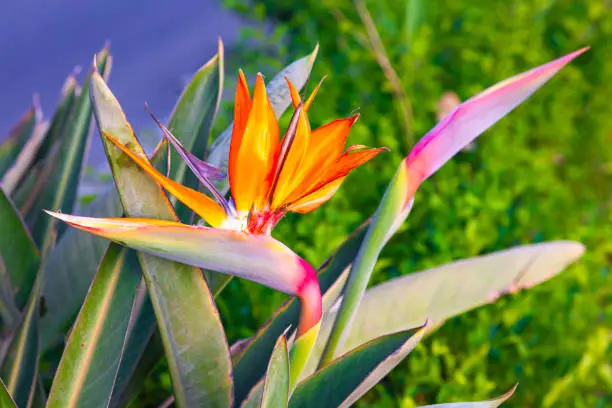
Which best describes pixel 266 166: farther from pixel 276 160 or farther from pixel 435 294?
pixel 435 294

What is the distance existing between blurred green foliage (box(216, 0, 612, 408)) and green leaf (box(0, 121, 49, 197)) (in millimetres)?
274

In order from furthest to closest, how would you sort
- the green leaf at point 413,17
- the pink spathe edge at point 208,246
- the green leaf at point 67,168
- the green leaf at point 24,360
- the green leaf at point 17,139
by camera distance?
the green leaf at point 413,17
the green leaf at point 17,139
the green leaf at point 67,168
the green leaf at point 24,360
the pink spathe edge at point 208,246

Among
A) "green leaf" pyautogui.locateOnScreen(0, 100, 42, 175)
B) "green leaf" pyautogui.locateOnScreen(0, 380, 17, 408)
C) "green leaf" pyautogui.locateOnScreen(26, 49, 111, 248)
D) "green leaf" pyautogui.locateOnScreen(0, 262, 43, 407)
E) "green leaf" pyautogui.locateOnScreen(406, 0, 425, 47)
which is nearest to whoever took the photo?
"green leaf" pyautogui.locateOnScreen(0, 380, 17, 408)

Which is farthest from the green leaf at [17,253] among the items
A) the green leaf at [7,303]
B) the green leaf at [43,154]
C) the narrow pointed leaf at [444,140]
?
the narrow pointed leaf at [444,140]

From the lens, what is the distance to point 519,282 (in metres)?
0.64

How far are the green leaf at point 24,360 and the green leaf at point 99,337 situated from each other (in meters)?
0.12

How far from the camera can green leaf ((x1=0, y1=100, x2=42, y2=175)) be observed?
2.61 ft

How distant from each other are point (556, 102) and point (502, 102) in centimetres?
100

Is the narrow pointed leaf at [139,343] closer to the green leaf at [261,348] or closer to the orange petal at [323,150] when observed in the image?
the green leaf at [261,348]

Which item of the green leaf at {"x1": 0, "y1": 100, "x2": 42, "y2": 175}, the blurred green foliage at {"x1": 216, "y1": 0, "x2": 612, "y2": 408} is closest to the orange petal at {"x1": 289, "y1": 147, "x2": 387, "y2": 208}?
the blurred green foliage at {"x1": 216, "y1": 0, "x2": 612, "y2": 408}

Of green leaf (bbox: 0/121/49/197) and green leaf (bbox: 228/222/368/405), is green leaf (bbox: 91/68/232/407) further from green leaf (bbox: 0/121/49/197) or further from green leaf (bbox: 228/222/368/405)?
green leaf (bbox: 0/121/49/197)

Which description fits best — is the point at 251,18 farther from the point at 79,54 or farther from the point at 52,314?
the point at 52,314

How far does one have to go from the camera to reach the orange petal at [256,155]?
38cm

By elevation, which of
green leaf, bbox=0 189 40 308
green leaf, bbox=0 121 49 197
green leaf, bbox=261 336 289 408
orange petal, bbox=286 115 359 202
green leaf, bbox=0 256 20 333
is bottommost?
green leaf, bbox=261 336 289 408
